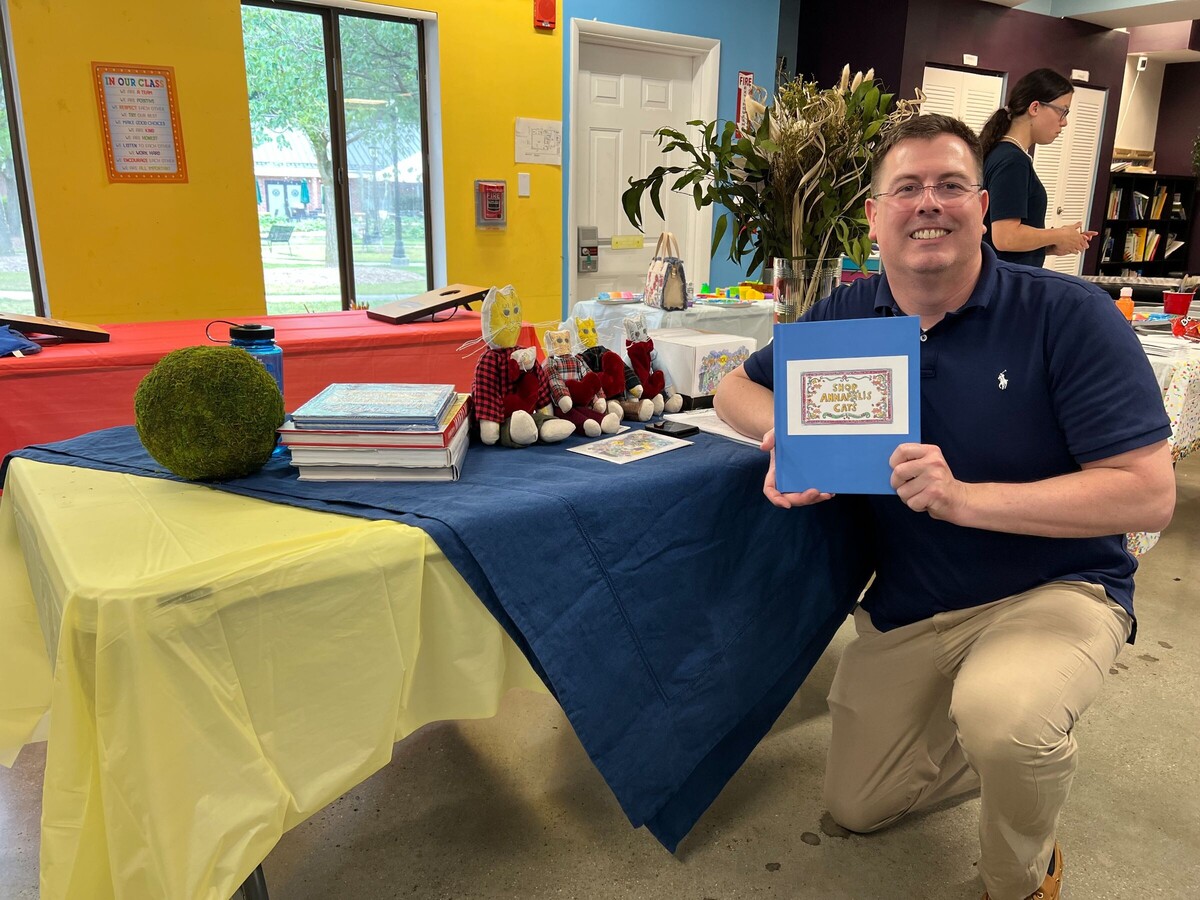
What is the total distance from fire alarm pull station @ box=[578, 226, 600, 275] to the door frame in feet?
0.21

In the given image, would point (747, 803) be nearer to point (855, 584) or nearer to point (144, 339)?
point (855, 584)

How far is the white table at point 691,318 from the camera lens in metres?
2.80

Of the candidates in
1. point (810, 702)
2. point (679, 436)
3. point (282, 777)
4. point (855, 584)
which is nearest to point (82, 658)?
point (282, 777)

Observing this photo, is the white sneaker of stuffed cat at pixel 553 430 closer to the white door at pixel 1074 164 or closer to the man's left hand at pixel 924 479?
the man's left hand at pixel 924 479

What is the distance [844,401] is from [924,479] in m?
0.15

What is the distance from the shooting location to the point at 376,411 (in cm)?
124

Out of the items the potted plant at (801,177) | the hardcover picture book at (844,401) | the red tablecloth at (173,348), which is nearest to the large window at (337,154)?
the red tablecloth at (173,348)

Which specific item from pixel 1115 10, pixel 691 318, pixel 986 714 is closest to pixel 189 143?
pixel 691 318

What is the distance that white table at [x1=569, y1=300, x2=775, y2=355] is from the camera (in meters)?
2.80

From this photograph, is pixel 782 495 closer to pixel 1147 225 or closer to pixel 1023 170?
pixel 1023 170

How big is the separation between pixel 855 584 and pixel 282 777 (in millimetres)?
1127

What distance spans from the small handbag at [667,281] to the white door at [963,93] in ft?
10.8

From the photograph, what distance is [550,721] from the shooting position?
1847mm

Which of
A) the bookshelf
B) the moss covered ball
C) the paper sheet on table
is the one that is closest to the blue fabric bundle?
the moss covered ball
